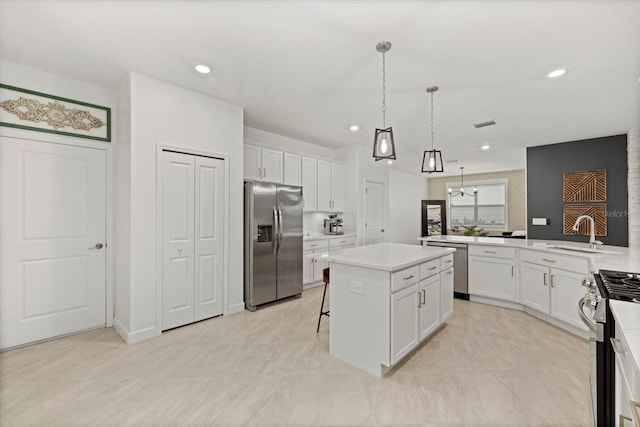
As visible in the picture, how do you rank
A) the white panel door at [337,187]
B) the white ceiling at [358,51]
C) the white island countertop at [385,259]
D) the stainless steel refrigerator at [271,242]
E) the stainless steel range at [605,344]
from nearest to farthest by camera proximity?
the stainless steel range at [605,344] → the white ceiling at [358,51] → the white island countertop at [385,259] → the stainless steel refrigerator at [271,242] → the white panel door at [337,187]

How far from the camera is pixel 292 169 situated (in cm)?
465

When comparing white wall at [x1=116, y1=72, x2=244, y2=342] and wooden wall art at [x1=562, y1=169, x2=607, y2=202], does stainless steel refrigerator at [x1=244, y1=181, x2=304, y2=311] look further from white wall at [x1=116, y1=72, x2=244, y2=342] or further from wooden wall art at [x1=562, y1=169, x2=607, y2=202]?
wooden wall art at [x1=562, y1=169, x2=607, y2=202]

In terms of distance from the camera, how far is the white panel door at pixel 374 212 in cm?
556

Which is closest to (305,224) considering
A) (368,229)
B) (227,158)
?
(368,229)

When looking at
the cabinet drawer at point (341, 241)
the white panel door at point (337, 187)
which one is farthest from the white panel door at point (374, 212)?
the white panel door at point (337, 187)

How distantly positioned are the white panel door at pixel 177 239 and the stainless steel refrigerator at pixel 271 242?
0.72 meters

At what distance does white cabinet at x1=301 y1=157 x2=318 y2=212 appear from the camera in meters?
4.85

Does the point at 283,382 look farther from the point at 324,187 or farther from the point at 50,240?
the point at 324,187

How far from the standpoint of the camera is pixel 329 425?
1652 mm

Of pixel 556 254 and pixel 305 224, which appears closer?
pixel 556 254

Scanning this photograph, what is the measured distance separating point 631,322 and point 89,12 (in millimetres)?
3354

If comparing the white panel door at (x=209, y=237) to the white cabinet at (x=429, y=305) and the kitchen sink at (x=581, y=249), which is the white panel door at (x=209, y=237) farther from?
the kitchen sink at (x=581, y=249)

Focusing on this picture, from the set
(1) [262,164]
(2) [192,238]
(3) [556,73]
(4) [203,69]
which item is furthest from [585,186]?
(2) [192,238]

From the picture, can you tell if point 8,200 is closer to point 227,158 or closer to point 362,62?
point 227,158
